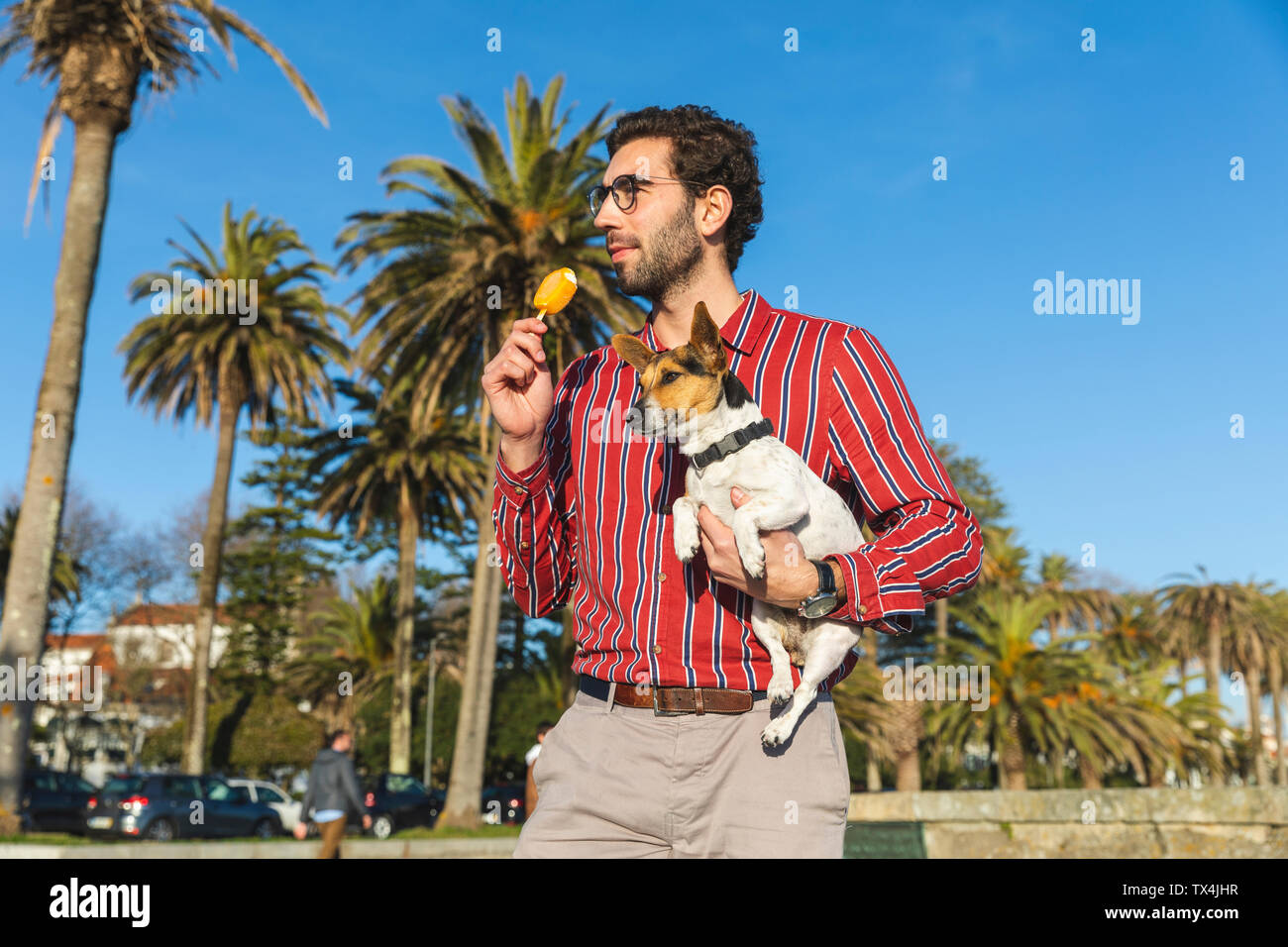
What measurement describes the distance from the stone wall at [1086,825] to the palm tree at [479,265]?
53.4 feet

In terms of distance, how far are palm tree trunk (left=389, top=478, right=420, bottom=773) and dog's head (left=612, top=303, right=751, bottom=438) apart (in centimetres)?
A: 3692

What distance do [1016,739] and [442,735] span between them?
28.4 metres

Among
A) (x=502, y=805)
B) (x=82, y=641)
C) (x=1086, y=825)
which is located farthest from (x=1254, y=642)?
(x=82, y=641)

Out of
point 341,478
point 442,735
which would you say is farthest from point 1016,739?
point 442,735

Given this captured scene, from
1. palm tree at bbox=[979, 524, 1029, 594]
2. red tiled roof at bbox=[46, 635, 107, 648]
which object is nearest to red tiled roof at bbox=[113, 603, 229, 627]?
red tiled roof at bbox=[46, 635, 107, 648]

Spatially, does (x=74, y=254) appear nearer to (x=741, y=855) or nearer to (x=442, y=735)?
Result: (x=741, y=855)

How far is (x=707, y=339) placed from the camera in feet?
8.04

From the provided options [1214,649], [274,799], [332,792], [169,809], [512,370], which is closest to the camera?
[512,370]

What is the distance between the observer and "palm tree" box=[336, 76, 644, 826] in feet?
84.8

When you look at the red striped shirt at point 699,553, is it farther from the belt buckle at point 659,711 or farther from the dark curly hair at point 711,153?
the dark curly hair at point 711,153

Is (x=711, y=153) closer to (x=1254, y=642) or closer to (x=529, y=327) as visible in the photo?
(x=529, y=327)

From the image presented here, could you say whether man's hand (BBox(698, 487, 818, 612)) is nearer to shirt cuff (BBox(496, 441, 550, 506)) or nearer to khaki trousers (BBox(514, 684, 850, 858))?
khaki trousers (BBox(514, 684, 850, 858))

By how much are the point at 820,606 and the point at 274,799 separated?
32.7 meters
